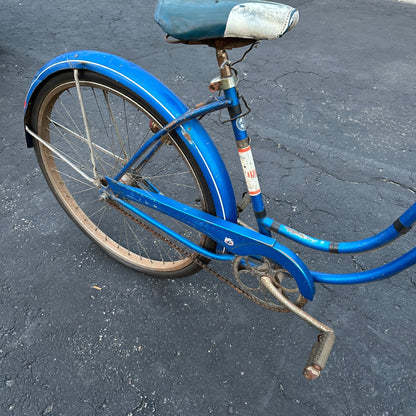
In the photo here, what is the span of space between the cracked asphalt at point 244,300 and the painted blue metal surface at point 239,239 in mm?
475

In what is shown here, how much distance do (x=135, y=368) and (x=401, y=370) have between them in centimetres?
116

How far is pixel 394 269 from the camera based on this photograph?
4.20 ft

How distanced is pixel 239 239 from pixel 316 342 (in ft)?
1.57

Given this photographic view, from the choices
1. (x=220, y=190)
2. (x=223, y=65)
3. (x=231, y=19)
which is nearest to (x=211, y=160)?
(x=220, y=190)

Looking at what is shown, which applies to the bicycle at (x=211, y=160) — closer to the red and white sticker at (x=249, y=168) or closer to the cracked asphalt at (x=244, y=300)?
the red and white sticker at (x=249, y=168)

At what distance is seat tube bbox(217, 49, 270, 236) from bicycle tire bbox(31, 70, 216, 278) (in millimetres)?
181

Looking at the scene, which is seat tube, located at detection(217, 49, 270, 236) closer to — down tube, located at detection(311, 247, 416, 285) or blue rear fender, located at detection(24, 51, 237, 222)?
blue rear fender, located at detection(24, 51, 237, 222)

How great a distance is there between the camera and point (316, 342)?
1407 mm

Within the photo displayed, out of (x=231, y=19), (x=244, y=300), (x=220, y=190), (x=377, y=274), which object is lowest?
(x=244, y=300)

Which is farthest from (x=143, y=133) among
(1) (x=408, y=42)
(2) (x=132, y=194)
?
(1) (x=408, y=42)

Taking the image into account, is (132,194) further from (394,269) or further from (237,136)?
(394,269)

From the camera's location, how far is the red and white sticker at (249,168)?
1.38 m

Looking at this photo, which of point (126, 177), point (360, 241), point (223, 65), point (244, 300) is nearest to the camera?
point (223, 65)

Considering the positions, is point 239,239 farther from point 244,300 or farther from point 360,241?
point 244,300
